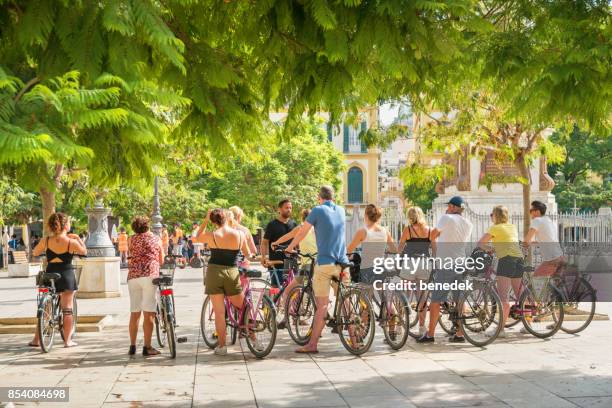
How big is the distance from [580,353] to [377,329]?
332 centimetres

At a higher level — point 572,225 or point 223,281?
point 572,225

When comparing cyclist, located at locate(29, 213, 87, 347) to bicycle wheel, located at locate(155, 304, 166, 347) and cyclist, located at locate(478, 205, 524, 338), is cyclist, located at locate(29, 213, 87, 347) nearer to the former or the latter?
bicycle wheel, located at locate(155, 304, 166, 347)

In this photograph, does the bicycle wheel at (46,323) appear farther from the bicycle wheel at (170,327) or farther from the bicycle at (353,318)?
the bicycle at (353,318)

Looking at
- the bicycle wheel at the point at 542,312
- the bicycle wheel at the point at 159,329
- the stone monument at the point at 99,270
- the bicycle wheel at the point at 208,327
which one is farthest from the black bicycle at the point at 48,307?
the stone monument at the point at 99,270

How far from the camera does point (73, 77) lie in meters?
4.90

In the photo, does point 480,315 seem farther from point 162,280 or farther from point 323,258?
point 162,280

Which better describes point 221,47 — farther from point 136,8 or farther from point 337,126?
point 136,8

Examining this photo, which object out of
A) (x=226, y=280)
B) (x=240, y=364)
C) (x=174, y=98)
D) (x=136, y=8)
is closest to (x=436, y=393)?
(x=240, y=364)

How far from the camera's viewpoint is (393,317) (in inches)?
419

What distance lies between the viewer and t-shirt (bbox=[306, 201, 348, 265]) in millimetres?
10383

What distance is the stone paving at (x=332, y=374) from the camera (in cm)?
756

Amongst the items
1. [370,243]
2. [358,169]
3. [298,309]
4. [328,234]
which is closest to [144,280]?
[298,309]

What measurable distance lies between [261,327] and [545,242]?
4465 millimetres

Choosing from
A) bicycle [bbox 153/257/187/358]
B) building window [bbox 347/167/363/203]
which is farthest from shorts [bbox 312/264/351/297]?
building window [bbox 347/167/363/203]
